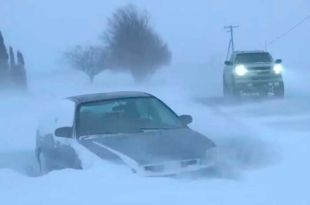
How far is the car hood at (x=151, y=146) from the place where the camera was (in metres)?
6.36

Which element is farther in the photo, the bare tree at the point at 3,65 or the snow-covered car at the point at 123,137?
the bare tree at the point at 3,65

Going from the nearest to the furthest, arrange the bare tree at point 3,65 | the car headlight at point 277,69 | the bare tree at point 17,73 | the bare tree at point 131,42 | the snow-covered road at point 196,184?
the snow-covered road at point 196,184 → the car headlight at point 277,69 → the bare tree at point 3,65 → the bare tree at point 17,73 → the bare tree at point 131,42

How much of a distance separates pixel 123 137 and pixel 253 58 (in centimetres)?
1566

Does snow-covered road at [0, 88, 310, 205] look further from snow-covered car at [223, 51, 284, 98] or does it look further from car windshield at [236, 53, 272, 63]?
car windshield at [236, 53, 272, 63]

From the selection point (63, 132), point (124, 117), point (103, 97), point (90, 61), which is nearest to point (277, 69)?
point (103, 97)

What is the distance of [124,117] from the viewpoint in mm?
7773

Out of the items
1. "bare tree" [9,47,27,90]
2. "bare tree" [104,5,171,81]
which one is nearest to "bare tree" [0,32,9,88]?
"bare tree" [9,47,27,90]

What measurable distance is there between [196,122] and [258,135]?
3.27m

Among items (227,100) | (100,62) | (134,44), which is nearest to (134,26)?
(134,44)

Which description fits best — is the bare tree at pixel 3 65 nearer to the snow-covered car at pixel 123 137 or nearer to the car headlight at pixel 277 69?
the car headlight at pixel 277 69

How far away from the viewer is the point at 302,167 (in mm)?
5930

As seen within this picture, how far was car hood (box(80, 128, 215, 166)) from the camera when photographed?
6359 millimetres

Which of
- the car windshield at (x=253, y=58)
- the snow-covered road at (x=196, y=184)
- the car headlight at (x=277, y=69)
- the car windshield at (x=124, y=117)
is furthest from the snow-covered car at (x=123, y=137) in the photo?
the car headlight at (x=277, y=69)

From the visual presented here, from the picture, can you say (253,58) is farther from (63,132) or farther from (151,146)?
(151,146)
